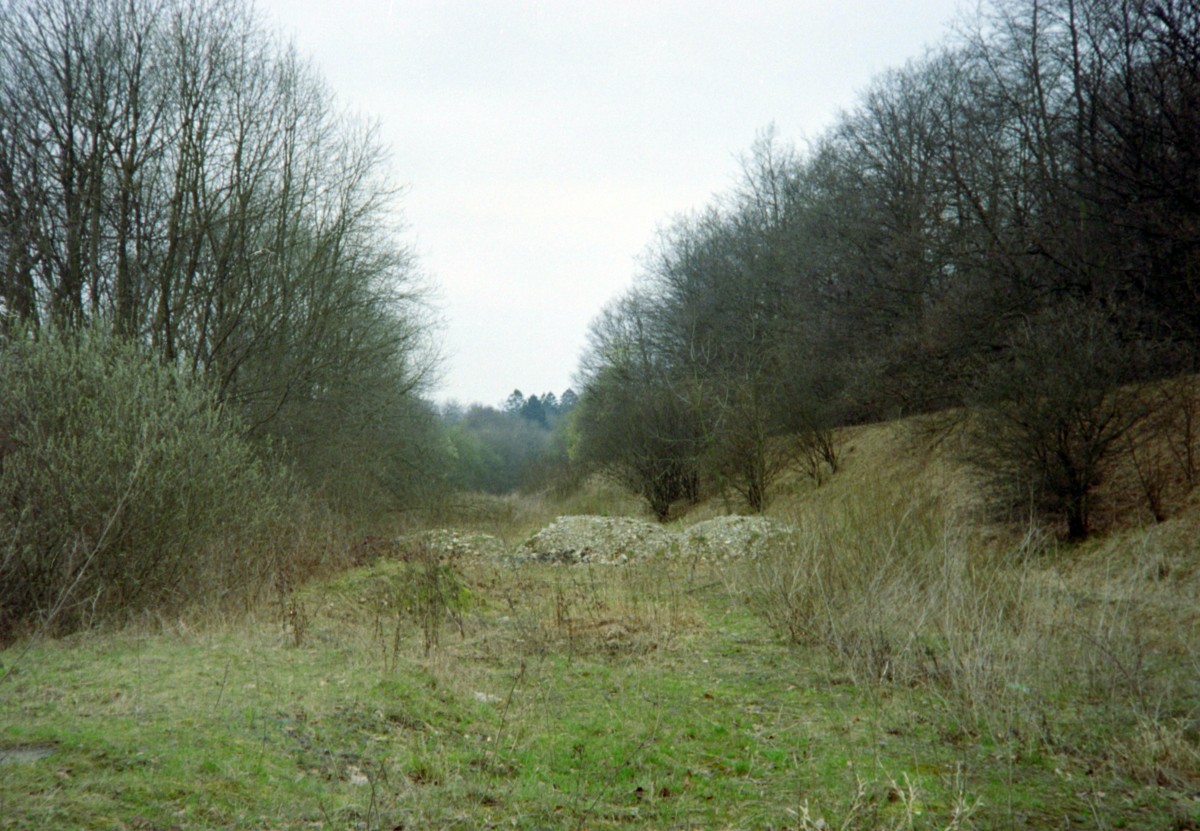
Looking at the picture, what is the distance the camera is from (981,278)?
703 inches

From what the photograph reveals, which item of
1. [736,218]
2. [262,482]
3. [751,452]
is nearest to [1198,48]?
[751,452]

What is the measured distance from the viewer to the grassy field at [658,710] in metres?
3.91

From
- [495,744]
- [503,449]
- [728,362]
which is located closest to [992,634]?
[495,744]

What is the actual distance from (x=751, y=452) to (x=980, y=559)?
1240cm

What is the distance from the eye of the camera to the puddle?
355 centimetres

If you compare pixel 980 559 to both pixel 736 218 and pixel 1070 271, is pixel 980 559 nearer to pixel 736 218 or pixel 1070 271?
pixel 1070 271

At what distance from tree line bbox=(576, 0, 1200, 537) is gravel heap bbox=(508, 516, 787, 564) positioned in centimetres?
428

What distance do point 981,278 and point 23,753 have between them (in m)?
18.2

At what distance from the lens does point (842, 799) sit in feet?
14.2

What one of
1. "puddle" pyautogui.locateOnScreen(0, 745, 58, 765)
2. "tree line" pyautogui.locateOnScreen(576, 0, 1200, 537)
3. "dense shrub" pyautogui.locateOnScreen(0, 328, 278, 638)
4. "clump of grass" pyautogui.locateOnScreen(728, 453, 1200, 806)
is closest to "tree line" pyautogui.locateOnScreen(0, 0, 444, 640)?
"dense shrub" pyautogui.locateOnScreen(0, 328, 278, 638)

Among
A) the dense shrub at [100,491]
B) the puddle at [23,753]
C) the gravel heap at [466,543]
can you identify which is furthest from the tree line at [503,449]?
the puddle at [23,753]

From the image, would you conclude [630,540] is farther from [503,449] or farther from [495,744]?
[503,449]

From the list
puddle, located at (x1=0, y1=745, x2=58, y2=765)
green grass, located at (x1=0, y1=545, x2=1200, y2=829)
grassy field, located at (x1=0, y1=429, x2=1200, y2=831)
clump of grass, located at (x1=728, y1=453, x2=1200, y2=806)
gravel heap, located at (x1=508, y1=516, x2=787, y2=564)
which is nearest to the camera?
puddle, located at (x1=0, y1=745, x2=58, y2=765)

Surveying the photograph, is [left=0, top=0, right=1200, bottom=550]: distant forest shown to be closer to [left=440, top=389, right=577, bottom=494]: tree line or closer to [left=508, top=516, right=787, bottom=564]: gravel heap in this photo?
[left=508, top=516, right=787, bottom=564]: gravel heap
